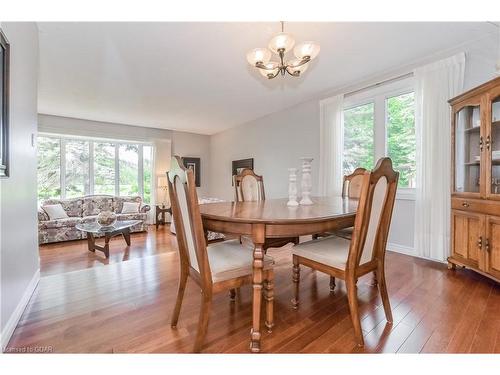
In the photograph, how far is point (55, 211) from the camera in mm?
4270

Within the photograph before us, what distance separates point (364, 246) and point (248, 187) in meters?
1.62

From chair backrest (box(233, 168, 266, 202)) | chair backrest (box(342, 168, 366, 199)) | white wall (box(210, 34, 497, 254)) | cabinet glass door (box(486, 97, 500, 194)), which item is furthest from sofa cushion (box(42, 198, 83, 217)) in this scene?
cabinet glass door (box(486, 97, 500, 194))

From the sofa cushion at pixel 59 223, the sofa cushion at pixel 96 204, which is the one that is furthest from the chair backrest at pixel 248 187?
the sofa cushion at pixel 96 204

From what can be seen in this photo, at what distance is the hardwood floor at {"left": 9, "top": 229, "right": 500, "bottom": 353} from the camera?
138 cm

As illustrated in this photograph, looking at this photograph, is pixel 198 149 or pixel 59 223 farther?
pixel 198 149

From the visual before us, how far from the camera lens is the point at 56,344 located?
138 centimetres

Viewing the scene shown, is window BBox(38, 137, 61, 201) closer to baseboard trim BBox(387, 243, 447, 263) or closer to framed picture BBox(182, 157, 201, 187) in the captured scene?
framed picture BBox(182, 157, 201, 187)

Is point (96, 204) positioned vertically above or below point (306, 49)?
below

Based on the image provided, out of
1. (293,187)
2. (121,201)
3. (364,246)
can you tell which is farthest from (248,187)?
(121,201)

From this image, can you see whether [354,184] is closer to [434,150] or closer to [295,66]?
[434,150]

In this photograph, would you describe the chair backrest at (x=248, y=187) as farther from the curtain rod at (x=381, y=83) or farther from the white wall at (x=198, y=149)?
the white wall at (x=198, y=149)

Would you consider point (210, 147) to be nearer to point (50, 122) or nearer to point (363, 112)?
point (50, 122)

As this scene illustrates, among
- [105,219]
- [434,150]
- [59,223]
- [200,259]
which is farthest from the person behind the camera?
[59,223]

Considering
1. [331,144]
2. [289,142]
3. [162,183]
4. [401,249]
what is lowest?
[401,249]
